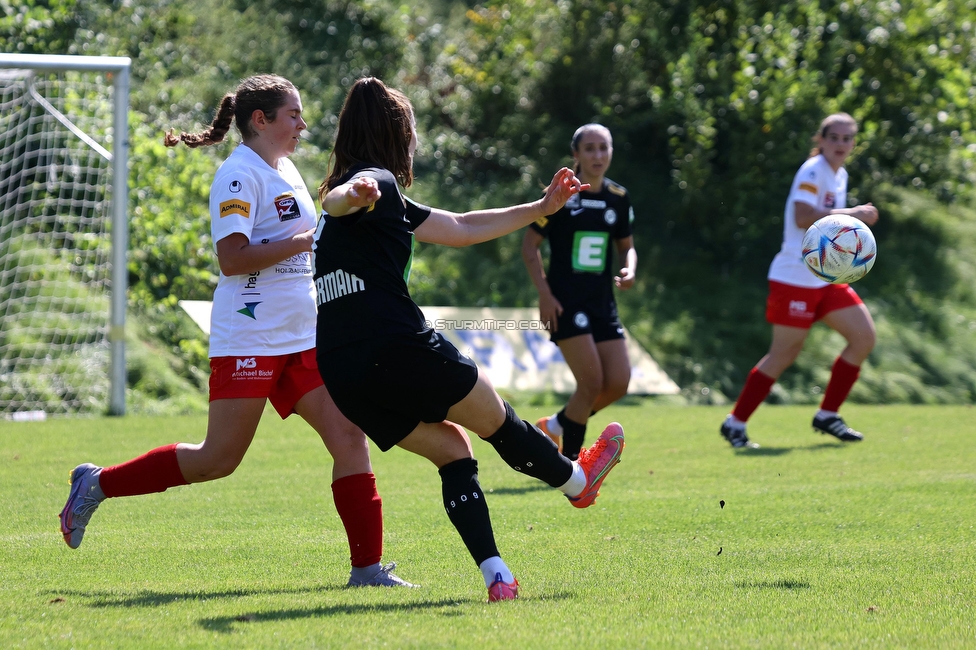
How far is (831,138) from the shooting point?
8.45 metres

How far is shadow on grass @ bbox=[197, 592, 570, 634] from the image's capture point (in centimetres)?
354

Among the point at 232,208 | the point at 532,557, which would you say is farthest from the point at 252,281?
the point at 532,557

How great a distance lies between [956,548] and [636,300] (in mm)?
9850

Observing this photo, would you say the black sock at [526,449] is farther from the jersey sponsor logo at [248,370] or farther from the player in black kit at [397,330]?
the jersey sponsor logo at [248,370]

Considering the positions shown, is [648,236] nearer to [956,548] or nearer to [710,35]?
[710,35]

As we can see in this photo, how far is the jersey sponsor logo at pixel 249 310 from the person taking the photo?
172 inches

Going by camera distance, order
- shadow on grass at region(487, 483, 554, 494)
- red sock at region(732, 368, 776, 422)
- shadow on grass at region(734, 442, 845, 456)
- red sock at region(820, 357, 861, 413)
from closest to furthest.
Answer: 1. shadow on grass at region(487, 483, 554, 494)
2. shadow on grass at region(734, 442, 845, 456)
3. red sock at region(732, 368, 776, 422)
4. red sock at region(820, 357, 861, 413)

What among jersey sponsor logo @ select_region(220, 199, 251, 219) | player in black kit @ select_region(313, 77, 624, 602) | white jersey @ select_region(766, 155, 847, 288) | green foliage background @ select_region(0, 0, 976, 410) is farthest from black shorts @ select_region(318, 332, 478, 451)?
green foliage background @ select_region(0, 0, 976, 410)

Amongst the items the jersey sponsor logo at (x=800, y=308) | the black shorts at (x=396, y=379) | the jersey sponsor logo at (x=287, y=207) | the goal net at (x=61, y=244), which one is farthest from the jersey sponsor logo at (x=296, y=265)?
the goal net at (x=61, y=244)

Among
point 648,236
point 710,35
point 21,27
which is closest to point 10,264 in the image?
point 21,27

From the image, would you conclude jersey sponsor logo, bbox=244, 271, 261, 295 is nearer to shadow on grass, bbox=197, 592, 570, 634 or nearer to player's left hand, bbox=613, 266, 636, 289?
shadow on grass, bbox=197, 592, 570, 634

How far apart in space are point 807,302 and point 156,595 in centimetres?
581

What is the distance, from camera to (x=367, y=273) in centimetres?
378
